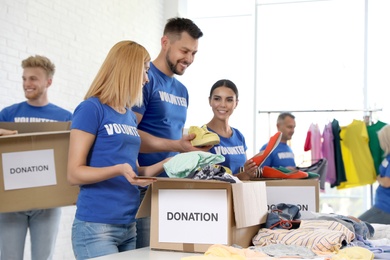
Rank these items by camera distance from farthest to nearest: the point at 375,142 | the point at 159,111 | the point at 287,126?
the point at 375,142
the point at 287,126
the point at 159,111

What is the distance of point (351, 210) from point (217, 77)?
2.67m

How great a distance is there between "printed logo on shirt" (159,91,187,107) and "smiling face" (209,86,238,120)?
619 mm

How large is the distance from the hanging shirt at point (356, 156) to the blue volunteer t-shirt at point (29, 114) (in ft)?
14.1

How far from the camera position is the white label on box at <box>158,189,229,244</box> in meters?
2.16

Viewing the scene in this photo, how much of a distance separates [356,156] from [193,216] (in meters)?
5.20

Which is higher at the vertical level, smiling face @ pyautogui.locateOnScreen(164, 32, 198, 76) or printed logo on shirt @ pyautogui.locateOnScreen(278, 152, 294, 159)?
smiling face @ pyautogui.locateOnScreen(164, 32, 198, 76)

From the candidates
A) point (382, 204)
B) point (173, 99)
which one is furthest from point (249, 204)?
point (382, 204)

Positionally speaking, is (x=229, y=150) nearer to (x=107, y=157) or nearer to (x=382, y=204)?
(x=107, y=157)

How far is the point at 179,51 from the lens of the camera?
2943mm

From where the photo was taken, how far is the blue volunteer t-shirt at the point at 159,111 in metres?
2.78

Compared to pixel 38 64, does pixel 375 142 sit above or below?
below

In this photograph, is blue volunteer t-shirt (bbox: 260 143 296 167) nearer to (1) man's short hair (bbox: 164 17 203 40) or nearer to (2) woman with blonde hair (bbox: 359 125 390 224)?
(2) woman with blonde hair (bbox: 359 125 390 224)

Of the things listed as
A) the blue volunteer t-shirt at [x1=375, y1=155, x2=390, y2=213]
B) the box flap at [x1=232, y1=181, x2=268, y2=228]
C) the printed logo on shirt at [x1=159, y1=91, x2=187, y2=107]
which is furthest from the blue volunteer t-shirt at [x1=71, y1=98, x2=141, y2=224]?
the blue volunteer t-shirt at [x1=375, y1=155, x2=390, y2=213]

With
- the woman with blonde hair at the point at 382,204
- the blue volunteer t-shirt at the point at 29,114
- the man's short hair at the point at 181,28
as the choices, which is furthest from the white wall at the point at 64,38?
the woman with blonde hair at the point at 382,204
